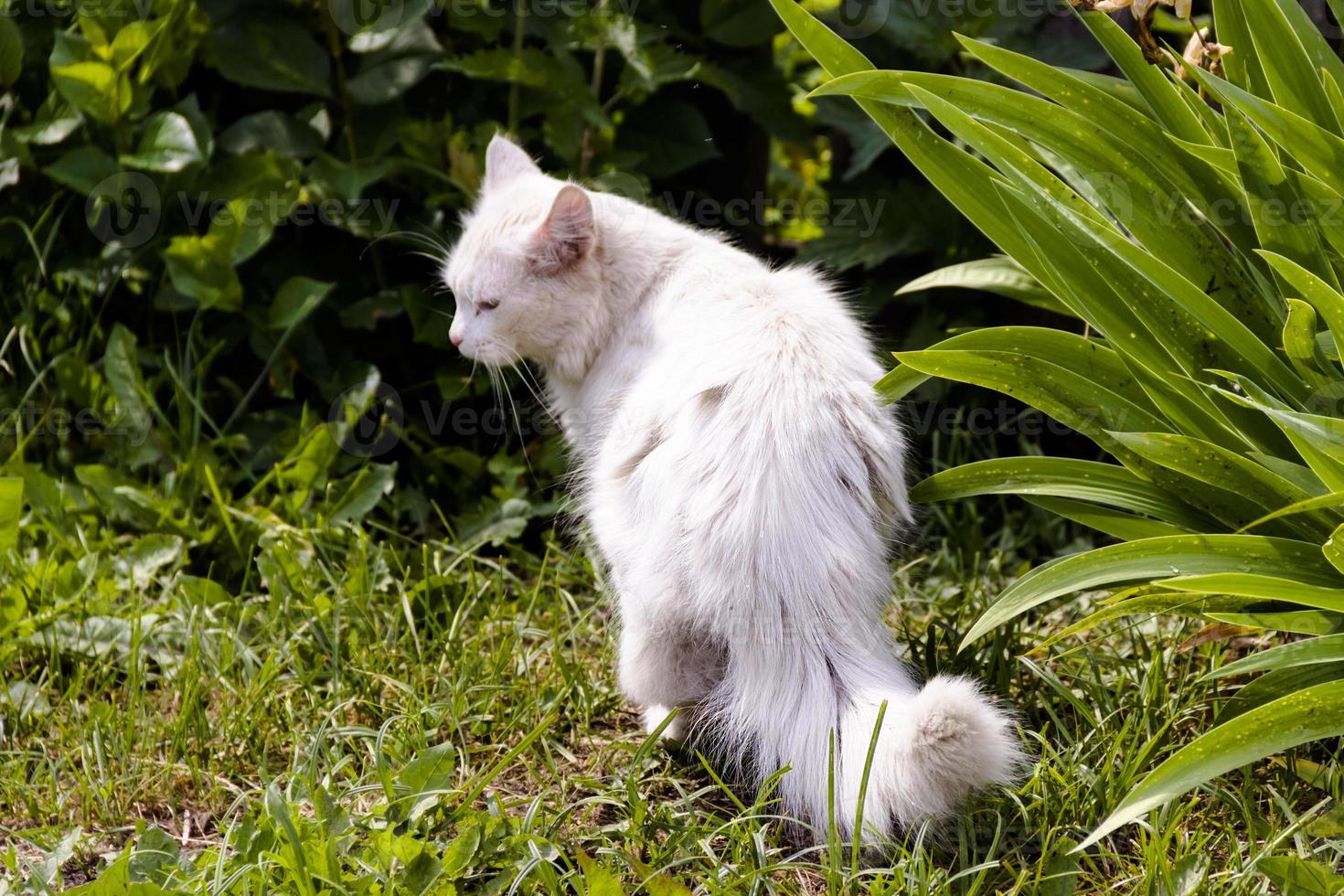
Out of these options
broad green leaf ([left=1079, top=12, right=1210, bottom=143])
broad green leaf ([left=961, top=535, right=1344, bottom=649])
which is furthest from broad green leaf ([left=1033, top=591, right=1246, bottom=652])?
broad green leaf ([left=1079, top=12, right=1210, bottom=143])

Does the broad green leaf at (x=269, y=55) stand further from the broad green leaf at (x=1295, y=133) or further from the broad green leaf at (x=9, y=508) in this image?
the broad green leaf at (x=1295, y=133)

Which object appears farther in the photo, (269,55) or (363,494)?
(269,55)

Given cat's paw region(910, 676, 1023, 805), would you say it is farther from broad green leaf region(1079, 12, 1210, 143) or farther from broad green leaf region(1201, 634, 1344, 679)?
broad green leaf region(1079, 12, 1210, 143)

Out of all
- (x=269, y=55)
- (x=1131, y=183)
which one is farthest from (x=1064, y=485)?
(x=269, y=55)

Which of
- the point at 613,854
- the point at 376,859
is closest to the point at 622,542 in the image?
the point at 613,854

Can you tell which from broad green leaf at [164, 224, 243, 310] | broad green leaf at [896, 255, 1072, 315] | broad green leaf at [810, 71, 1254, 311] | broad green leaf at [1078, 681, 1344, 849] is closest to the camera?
broad green leaf at [1078, 681, 1344, 849]

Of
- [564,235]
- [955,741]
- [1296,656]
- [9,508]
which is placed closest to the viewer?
[955,741]

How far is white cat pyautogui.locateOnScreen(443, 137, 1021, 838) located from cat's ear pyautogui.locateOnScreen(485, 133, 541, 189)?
0.31m

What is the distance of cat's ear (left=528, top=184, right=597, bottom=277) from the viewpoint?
2459 mm

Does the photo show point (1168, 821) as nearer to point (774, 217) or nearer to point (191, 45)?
point (774, 217)

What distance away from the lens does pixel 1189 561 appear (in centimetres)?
192

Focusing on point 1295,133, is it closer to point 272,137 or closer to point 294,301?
point 294,301

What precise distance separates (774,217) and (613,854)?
2.52m

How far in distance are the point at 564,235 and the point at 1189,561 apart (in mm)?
1320
